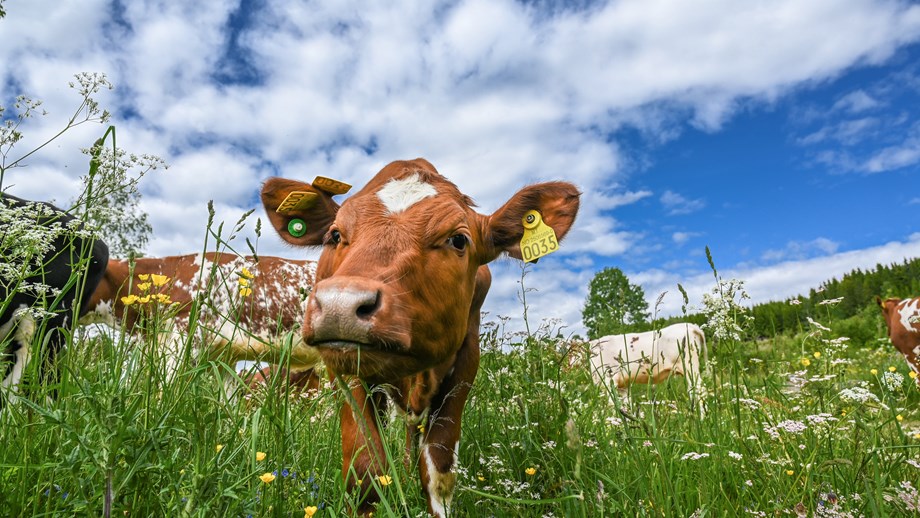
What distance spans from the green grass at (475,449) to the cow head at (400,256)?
12.3 inches

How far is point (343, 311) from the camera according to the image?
8.21ft

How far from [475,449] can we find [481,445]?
60 millimetres

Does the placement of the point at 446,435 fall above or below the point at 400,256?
below

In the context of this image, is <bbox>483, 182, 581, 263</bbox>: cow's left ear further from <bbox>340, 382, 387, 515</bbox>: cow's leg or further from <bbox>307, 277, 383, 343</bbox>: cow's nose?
<bbox>307, 277, 383, 343</bbox>: cow's nose

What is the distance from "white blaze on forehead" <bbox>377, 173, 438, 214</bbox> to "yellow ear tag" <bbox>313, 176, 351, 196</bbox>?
600 mm

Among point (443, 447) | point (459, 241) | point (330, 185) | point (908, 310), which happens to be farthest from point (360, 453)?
point (908, 310)

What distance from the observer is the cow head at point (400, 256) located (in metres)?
2.56

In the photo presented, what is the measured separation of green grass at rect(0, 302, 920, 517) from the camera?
5.33ft

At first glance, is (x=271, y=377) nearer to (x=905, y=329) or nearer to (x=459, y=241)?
(x=459, y=241)

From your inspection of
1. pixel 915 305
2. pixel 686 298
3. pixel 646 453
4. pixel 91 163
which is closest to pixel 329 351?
pixel 91 163

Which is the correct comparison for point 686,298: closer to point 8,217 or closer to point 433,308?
point 433,308

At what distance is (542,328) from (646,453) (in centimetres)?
126

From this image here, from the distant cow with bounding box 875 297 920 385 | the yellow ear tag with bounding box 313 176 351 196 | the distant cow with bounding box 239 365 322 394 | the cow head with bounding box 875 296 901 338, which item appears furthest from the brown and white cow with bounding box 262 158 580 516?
the cow head with bounding box 875 296 901 338

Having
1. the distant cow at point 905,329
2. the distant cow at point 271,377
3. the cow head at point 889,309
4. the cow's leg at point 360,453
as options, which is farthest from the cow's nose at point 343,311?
the cow head at point 889,309
